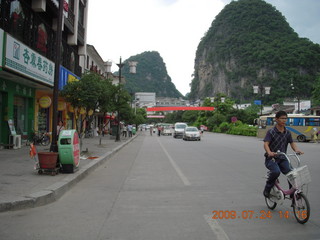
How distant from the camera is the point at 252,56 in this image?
5221 inches

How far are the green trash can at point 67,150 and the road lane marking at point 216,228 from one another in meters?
4.66

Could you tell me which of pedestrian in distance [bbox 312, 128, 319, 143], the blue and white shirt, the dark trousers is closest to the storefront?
the blue and white shirt

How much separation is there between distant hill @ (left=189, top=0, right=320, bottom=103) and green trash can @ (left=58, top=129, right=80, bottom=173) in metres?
103


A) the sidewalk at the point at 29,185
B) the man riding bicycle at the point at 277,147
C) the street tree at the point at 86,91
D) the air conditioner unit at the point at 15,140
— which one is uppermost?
the street tree at the point at 86,91

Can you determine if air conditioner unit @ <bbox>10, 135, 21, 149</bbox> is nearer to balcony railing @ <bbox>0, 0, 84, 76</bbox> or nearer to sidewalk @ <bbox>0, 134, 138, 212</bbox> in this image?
balcony railing @ <bbox>0, 0, 84, 76</bbox>

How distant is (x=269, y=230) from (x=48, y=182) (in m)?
5.09

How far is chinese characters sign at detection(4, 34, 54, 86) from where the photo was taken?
39.5 ft

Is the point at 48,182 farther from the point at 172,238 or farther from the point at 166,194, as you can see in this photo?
the point at 172,238

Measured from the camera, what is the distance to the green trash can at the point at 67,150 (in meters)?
8.57

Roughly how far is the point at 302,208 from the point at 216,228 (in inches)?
53.7

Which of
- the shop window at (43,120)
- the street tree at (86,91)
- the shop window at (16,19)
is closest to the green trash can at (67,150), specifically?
the street tree at (86,91)

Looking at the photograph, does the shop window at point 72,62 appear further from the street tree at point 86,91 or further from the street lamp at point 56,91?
the street lamp at point 56,91

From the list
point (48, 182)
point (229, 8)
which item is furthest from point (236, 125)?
point (229, 8)

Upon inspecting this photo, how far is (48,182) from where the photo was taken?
294 inches
